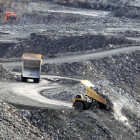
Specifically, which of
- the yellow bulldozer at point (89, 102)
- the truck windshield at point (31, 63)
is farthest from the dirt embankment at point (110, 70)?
the yellow bulldozer at point (89, 102)

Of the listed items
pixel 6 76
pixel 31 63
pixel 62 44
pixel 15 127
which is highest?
pixel 15 127

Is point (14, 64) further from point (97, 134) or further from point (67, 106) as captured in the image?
point (97, 134)

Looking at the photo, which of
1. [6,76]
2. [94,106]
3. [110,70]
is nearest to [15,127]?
[94,106]

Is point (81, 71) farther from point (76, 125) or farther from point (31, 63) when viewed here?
point (76, 125)

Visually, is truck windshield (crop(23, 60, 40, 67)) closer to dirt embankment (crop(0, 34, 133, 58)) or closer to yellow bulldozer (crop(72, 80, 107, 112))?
yellow bulldozer (crop(72, 80, 107, 112))

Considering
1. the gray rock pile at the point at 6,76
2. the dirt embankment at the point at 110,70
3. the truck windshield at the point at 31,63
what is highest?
the truck windshield at the point at 31,63

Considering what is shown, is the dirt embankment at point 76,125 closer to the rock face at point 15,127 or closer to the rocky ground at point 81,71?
the rocky ground at point 81,71

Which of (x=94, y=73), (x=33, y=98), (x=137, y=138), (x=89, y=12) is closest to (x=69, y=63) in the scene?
(x=94, y=73)

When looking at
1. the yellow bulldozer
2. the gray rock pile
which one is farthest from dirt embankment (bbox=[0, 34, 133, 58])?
the yellow bulldozer

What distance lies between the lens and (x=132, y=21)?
213ft

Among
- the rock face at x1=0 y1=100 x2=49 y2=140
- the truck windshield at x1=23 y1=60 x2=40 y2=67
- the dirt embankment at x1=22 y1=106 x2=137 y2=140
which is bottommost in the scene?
the dirt embankment at x1=22 y1=106 x2=137 y2=140

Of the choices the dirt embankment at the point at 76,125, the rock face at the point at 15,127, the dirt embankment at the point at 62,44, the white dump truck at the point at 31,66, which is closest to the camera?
the rock face at the point at 15,127

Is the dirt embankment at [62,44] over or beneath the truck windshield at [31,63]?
beneath

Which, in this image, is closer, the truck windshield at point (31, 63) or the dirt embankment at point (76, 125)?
the dirt embankment at point (76, 125)
